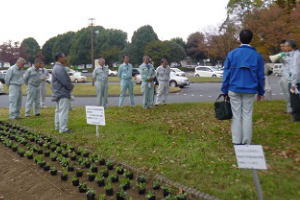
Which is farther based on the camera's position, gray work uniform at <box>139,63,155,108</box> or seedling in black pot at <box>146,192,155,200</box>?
gray work uniform at <box>139,63,155,108</box>

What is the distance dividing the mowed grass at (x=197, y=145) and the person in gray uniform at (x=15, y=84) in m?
0.68

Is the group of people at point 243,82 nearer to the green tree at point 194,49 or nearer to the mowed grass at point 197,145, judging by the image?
the mowed grass at point 197,145

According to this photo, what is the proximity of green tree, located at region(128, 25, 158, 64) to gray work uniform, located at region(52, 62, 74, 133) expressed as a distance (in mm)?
63282

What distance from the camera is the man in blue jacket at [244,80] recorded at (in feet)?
18.5

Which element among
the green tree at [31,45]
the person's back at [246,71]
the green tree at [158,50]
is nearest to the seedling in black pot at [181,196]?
the person's back at [246,71]

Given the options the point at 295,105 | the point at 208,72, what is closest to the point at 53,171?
the point at 295,105

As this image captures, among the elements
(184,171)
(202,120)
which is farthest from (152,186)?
(202,120)

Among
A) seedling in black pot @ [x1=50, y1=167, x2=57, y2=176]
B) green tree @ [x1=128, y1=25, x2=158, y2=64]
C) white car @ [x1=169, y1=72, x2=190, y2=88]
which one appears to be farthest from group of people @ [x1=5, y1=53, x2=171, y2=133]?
green tree @ [x1=128, y1=25, x2=158, y2=64]

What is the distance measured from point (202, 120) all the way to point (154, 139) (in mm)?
2608

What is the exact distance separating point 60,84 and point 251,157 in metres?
5.79

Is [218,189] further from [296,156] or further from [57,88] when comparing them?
[57,88]

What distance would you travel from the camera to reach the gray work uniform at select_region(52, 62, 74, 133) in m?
8.42

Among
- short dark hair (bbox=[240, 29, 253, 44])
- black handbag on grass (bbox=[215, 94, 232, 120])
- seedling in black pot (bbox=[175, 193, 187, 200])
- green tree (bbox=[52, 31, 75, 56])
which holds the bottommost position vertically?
seedling in black pot (bbox=[175, 193, 187, 200])

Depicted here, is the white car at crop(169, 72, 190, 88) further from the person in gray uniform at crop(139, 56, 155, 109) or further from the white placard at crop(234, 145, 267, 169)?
the white placard at crop(234, 145, 267, 169)
